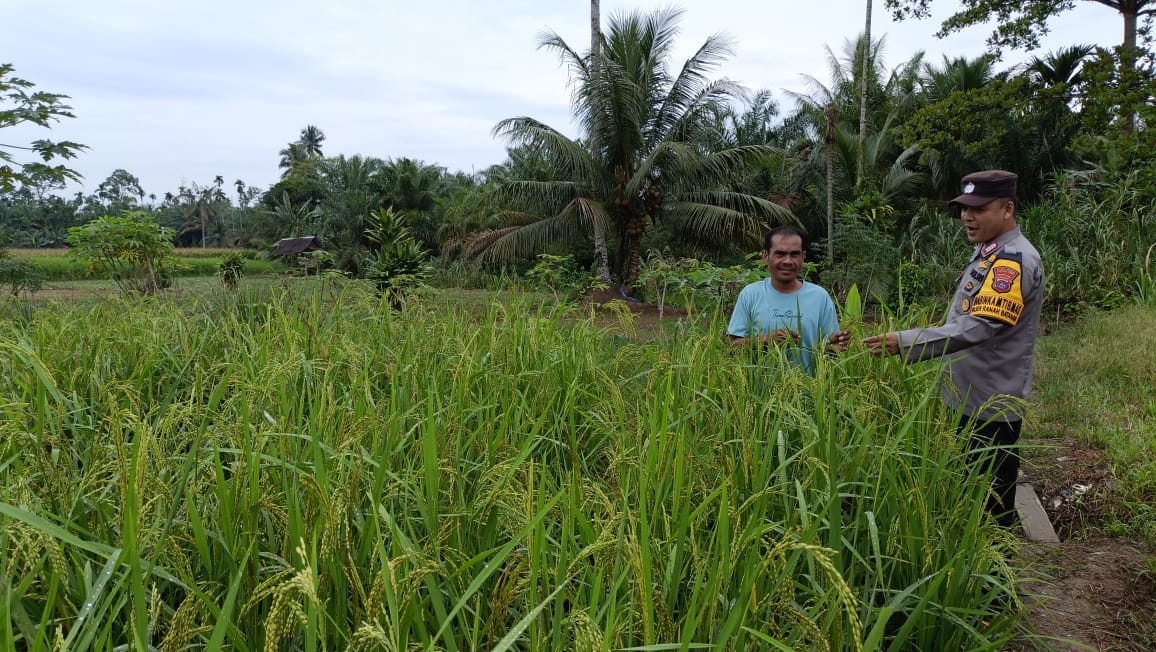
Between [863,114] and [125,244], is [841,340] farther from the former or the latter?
[863,114]

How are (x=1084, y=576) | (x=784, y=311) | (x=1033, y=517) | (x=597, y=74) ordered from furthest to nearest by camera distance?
(x=597, y=74)
(x=1033, y=517)
(x=784, y=311)
(x=1084, y=576)

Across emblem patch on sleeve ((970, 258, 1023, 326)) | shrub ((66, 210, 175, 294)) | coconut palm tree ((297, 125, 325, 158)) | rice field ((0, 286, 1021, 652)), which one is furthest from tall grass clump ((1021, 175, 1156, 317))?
coconut palm tree ((297, 125, 325, 158))

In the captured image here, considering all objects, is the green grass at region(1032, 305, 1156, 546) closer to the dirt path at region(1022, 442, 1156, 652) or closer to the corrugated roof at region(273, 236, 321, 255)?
the dirt path at region(1022, 442, 1156, 652)

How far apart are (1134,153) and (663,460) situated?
51.6ft

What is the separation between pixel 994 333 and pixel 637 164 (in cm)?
1522

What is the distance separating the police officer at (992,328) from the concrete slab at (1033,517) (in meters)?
0.60

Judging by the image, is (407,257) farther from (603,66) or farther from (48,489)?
(48,489)

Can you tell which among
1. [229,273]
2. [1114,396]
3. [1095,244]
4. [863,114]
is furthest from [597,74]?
[1114,396]

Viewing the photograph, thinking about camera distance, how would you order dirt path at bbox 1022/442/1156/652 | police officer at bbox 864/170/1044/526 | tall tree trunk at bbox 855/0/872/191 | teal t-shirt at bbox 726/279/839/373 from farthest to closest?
tall tree trunk at bbox 855/0/872/191 < teal t-shirt at bbox 726/279/839/373 < police officer at bbox 864/170/1044/526 < dirt path at bbox 1022/442/1156/652

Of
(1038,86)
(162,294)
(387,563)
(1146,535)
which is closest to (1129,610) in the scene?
(1146,535)

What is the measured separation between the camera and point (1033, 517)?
3463 millimetres

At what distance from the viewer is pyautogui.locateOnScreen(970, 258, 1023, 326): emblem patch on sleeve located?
2547 mm

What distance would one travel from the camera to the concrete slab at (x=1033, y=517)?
324cm

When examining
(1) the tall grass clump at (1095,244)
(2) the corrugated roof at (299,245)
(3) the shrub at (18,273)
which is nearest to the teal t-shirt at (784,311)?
(3) the shrub at (18,273)
